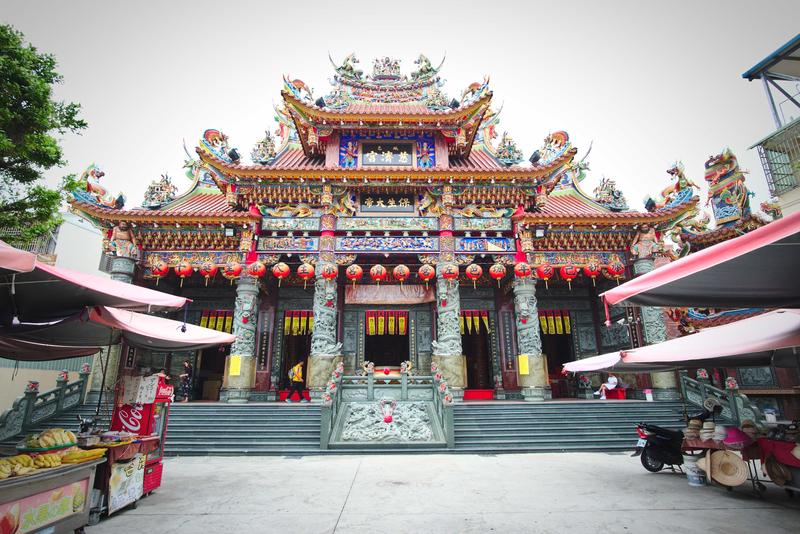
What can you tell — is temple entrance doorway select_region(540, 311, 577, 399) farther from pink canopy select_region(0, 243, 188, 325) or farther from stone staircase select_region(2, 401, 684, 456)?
pink canopy select_region(0, 243, 188, 325)

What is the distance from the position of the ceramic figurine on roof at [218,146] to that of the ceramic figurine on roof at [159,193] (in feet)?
7.24

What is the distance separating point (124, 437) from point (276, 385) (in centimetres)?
943

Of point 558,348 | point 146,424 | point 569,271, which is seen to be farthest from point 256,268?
point 558,348

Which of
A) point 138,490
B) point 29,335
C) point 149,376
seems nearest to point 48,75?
point 29,335

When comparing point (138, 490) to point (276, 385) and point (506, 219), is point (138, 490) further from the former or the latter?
point (506, 219)

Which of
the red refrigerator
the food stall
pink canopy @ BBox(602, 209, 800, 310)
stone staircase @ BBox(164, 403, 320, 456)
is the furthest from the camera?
stone staircase @ BBox(164, 403, 320, 456)

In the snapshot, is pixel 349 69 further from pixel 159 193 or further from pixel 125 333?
pixel 125 333

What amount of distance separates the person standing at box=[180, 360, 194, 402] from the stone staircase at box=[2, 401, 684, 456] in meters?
2.31

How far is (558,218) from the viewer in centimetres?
1262

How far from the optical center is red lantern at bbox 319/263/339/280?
12.1m

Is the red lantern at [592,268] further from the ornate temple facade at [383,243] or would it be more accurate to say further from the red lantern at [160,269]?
the red lantern at [160,269]

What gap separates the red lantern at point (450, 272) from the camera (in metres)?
12.2

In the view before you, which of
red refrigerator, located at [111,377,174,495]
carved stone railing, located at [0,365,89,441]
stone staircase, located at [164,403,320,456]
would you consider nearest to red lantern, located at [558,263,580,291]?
stone staircase, located at [164,403,320,456]

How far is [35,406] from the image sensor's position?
394 inches
